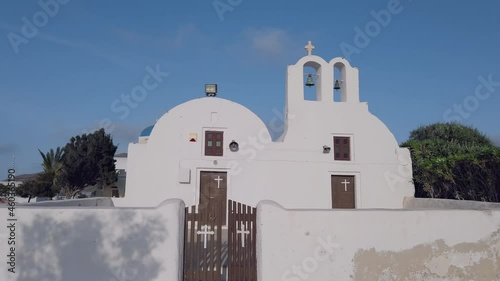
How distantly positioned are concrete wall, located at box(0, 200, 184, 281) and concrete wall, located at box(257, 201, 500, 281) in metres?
1.61

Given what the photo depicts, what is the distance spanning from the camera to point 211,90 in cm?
1402

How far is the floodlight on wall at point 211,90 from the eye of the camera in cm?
1401

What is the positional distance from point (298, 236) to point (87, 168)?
77.5 feet

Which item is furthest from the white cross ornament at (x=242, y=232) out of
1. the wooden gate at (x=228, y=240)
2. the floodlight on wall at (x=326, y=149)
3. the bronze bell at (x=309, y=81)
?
the bronze bell at (x=309, y=81)

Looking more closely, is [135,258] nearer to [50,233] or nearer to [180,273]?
[180,273]

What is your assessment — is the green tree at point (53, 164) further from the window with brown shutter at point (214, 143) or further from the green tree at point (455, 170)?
the green tree at point (455, 170)

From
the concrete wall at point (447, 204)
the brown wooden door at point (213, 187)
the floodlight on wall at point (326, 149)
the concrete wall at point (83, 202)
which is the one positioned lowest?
the concrete wall at point (83, 202)

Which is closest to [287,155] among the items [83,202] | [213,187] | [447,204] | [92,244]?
[213,187]

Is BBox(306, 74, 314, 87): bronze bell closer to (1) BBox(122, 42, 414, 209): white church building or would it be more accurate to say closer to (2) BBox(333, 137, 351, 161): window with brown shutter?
(1) BBox(122, 42, 414, 209): white church building

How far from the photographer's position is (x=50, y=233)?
18.8ft

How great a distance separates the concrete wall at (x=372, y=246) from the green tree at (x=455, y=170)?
16.6ft

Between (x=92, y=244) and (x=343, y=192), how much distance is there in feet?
31.9

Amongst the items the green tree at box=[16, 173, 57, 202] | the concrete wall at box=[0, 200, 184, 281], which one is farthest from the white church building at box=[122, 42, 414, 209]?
the green tree at box=[16, 173, 57, 202]

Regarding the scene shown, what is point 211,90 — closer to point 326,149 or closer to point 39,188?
point 326,149
